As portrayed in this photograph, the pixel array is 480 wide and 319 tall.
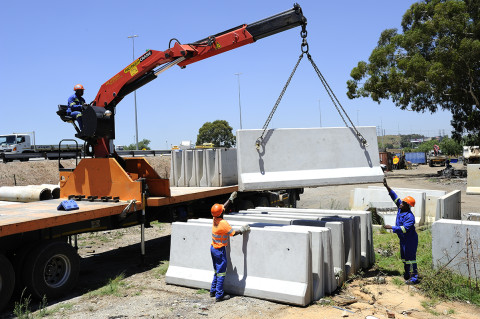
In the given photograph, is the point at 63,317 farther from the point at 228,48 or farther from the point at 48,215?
the point at 228,48

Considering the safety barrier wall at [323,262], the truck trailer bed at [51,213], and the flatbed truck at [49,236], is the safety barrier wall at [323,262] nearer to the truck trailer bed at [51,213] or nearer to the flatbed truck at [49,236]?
the truck trailer bed at [51,213]

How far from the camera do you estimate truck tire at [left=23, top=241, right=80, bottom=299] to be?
634 cm

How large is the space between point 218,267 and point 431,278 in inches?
133

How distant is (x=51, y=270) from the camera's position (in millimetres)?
6793

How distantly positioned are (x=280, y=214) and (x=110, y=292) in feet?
11.5

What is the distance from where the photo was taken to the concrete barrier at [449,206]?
10.5 metres

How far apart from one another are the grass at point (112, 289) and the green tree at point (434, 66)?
26.9 m

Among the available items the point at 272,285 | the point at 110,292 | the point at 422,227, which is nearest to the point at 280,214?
the point at 272,285

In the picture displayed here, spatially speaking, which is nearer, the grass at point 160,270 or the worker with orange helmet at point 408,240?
the worker with orange helmet at point 408,240

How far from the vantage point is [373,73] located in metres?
33.5

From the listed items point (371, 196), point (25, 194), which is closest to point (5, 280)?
point (25, 194)

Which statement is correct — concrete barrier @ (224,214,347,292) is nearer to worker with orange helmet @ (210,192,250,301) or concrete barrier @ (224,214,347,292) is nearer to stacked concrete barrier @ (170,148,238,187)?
worker with orange helmet @ (210,192,250,301)

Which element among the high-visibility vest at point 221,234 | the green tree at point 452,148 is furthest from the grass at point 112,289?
the green tree at point 452,148

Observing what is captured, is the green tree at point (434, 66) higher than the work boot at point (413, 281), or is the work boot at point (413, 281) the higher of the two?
the green tree at point (434, 66)
